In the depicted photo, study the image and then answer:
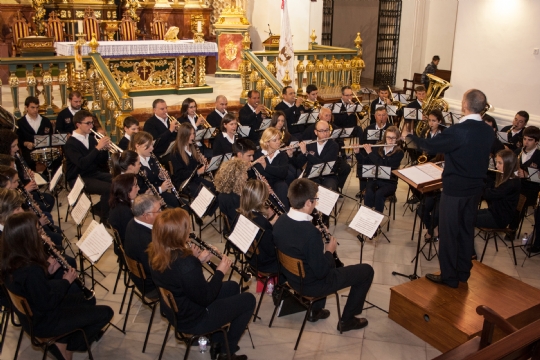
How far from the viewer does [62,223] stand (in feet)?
23.2

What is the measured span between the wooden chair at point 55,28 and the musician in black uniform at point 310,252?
10.1 metres

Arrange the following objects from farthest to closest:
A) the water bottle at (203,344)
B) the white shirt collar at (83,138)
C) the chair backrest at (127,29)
Answer: the chair backrest at (127,29)
the white shirt collar at (83,138)
the water bottle at (203,344)

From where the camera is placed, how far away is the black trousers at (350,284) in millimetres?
4484

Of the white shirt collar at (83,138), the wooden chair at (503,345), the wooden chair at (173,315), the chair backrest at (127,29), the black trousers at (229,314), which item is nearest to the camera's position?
the wooden chair at (503,345)

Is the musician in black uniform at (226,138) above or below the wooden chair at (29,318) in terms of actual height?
above

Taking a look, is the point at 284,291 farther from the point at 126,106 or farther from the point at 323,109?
the point at 126,106

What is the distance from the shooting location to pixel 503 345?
236 cm

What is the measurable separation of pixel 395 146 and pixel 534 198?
1.83m

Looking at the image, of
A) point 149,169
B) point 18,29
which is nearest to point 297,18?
point 18,29

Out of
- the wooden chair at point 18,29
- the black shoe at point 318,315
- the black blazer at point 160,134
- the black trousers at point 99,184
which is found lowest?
the black shoe at point 318,315

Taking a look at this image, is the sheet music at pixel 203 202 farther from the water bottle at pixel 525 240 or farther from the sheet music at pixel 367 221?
the water bottle at pixel 525 240


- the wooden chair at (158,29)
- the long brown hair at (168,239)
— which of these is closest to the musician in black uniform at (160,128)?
the long brown hair at (168,239)

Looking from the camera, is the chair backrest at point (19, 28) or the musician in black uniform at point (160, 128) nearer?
the musician in black uniform at point (160, 128)

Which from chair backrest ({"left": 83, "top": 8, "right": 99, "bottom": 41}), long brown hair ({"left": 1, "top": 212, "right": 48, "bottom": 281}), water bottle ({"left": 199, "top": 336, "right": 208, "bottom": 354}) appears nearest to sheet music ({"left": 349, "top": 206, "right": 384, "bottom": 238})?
water bottle ({"left": 199, "top": 336, "right": 208, "bottom": 354})
